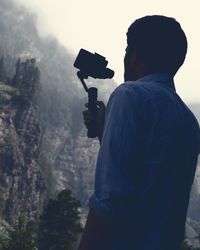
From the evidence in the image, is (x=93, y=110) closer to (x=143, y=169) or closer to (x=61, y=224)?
(x=143, y=169)

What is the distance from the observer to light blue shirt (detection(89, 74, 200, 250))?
11.1 ft

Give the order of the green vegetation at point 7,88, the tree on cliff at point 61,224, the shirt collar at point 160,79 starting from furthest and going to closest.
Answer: the green vegetation at point 7,88 → the tree on cliff at point 61,224 → the shirt collar at point 160,79

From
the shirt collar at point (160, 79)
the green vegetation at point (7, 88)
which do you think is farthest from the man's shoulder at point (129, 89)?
the green vegetation at point (7, 88)

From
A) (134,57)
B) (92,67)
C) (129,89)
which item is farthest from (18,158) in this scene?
(129,89)

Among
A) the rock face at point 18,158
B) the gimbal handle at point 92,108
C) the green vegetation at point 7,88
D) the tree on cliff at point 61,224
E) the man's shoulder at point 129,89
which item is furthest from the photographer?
the green vegetation at point 7,88

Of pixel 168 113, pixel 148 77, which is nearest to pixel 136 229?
pixel 168 113

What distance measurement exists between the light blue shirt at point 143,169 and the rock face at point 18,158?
5995 inches

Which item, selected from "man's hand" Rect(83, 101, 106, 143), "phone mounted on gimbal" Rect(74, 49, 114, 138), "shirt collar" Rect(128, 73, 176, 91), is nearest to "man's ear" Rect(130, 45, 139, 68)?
"shirt collar" Rect(128, 73, 176, 91)

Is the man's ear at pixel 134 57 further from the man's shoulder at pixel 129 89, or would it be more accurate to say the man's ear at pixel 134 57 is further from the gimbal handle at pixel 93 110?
the gimbal handle at pixel 93 110

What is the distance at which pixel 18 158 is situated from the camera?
568 ft

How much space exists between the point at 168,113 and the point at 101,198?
77cm

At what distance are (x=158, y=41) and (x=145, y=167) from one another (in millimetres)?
982

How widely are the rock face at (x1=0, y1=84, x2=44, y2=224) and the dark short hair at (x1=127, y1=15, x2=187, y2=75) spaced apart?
15207 centimetres

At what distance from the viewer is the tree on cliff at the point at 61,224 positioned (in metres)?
75.8
